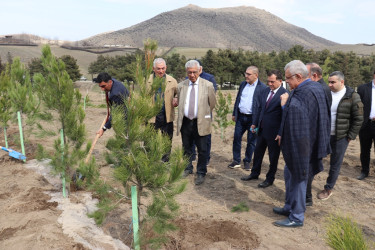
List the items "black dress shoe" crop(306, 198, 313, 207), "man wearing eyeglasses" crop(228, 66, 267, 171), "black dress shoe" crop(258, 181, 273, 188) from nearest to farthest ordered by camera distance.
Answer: "black dress shoe" crop(306, 198, 313, 207) → "black dress shoe" crop(258, 181, 273, 188) → "man wearing eyeglasses" crop(228, 66, 267, 171)

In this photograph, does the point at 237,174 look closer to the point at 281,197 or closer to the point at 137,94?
the point at 281,197

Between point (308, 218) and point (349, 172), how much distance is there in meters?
2.55

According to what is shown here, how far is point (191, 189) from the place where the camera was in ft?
15.9

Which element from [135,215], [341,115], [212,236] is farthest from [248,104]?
[135,215]

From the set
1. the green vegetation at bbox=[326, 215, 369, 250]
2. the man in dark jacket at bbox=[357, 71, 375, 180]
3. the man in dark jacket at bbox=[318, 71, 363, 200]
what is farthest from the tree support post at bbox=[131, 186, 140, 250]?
the man in dark jacket at bbox=[357, 71, 375, 180]

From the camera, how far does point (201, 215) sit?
3842mm

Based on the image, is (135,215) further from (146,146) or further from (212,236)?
(212,236)

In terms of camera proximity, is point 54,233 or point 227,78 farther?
point 227,78

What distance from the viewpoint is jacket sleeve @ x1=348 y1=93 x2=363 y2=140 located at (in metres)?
4.23

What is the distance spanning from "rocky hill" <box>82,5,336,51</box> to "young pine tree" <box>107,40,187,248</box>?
136334mm

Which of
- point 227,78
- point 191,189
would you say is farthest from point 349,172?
point 227,78

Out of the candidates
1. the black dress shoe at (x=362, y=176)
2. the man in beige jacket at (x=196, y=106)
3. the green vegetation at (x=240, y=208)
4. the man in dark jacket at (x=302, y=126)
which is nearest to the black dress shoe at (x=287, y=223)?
the man in dark jacket at (x=302, y=126)

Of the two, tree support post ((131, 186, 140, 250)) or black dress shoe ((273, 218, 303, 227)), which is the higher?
tree support post ((131, 186, 140, 250))

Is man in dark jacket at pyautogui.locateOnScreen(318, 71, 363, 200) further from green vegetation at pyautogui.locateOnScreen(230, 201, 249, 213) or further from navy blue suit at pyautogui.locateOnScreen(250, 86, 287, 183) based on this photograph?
green vegetation at pyautogui.locateOnScreen(230, 201, 249, 213)
